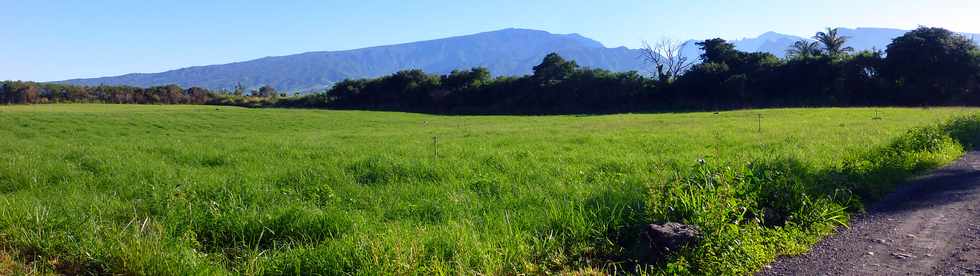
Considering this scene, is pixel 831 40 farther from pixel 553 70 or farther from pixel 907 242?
pixel 907 242

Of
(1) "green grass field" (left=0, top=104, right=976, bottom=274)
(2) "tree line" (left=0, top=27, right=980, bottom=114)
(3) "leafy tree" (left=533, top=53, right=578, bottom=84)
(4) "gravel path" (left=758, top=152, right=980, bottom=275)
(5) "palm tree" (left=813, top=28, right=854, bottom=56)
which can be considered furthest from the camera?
(5) "palm tree" (left=813, top=28, right=854, bottom=56)

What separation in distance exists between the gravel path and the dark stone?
2.00ft

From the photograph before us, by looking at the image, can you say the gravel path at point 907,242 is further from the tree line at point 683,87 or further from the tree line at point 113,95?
the tree line at point 113,95

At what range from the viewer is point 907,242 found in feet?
17.5

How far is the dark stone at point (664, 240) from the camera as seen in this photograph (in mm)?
4746

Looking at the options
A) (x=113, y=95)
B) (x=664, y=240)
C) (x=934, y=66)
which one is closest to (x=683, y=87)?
(x=934, y=66)

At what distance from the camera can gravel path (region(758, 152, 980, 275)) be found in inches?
184

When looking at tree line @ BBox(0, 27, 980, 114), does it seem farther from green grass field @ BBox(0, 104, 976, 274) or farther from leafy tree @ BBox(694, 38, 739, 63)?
green grass field @ BBox(0, 104, 976, 274)

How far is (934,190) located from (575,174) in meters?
4.63

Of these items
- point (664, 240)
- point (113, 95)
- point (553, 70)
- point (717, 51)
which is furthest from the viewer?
point (553, 70)

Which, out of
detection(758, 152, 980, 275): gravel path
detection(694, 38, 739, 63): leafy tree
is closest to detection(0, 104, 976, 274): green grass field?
detection(758, 152, 980, 275): gravel path

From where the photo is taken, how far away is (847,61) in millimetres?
49469

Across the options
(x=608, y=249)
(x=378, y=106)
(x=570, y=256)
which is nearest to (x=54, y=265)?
(x=570, y=256)

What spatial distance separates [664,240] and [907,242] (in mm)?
2382
